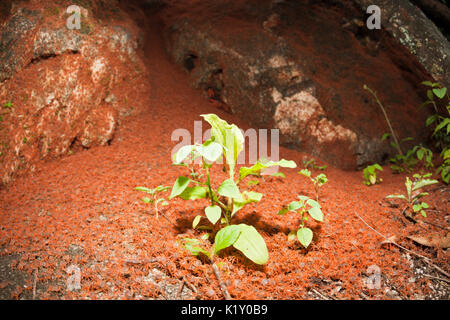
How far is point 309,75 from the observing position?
3.20m

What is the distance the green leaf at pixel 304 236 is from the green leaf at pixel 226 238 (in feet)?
1.27

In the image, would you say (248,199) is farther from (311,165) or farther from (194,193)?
(311,165)

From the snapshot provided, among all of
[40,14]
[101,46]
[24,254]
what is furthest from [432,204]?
[40,14]

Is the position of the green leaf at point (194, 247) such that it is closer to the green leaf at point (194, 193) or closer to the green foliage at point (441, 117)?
the green leaf at point (194, 193)

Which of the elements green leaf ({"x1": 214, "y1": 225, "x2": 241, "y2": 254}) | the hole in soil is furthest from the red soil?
the hole in soil

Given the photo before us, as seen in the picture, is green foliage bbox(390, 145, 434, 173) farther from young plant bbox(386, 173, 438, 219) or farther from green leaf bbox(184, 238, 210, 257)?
green leaf bbox(184, 238, 210, 257)

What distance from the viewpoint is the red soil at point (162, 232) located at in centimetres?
159

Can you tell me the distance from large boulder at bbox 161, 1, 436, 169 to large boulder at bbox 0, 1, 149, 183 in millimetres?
963

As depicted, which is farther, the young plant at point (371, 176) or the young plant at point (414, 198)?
the young plant at point (371, 176)

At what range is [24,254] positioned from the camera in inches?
64.9

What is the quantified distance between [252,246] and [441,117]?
254 centimetres

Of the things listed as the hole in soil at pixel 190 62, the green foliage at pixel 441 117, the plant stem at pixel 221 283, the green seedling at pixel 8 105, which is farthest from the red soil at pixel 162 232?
the hole in soil at pixel 190 62

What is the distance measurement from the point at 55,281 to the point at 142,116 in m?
1.80

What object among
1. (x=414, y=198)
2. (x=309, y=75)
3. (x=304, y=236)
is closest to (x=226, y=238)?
(x=304, y=236)
